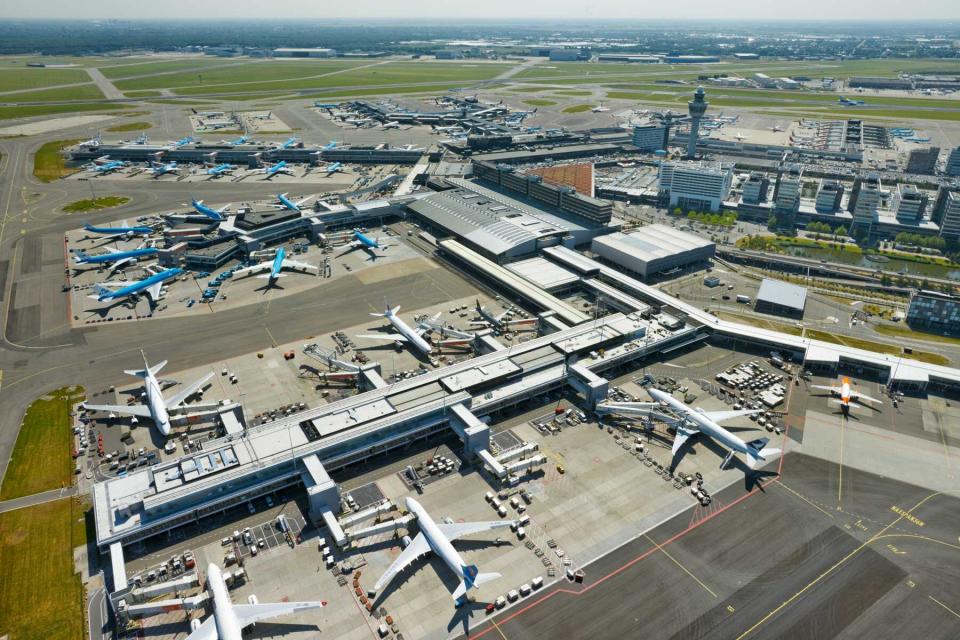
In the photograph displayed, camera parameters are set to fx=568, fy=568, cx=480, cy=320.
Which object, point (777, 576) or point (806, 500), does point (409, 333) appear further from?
point (777, 576)

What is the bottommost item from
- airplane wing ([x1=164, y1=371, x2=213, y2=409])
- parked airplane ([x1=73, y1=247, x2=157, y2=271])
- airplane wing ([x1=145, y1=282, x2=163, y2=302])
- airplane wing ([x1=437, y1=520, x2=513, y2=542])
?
airplane wing ([x1=437, y1=520, x2=513, y2=542])

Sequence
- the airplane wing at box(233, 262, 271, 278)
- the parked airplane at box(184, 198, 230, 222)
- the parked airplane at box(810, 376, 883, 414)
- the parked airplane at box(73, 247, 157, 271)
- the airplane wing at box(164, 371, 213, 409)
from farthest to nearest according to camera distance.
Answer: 1. the parked airplane at box(184, 198, 230, 222)
2. the parked airplane at box(73, 247, 157, 271)
3. the airplane wing at box(233, 262, 271, 278)
4. the parked airplane at box(810, 376, 883, 414)
5. the airplane wing at box(164, 371, 213, 409)

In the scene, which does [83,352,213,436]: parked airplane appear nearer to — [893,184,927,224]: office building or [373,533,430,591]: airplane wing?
[373,533,430,591]: airplane wing

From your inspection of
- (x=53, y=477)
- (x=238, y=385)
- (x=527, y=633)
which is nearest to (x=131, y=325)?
(x=238, y=385)

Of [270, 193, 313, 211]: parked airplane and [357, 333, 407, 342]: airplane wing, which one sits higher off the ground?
[270, 193, 313, 211]: parked airplane

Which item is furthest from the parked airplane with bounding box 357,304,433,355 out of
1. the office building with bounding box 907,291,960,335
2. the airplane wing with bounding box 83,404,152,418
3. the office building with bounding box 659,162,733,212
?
the office building with bounding box 659,162,733,212

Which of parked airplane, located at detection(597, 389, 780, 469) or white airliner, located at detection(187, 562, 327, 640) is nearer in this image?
white airliner, located at detection(187, 562, 327, 640)

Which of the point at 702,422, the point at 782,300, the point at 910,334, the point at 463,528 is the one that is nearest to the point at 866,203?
the point at 910,334

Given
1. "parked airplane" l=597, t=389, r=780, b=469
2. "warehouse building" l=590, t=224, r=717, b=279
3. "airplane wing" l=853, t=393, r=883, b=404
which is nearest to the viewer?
"parked airplane" l=597, t=389, r=780, b=469
